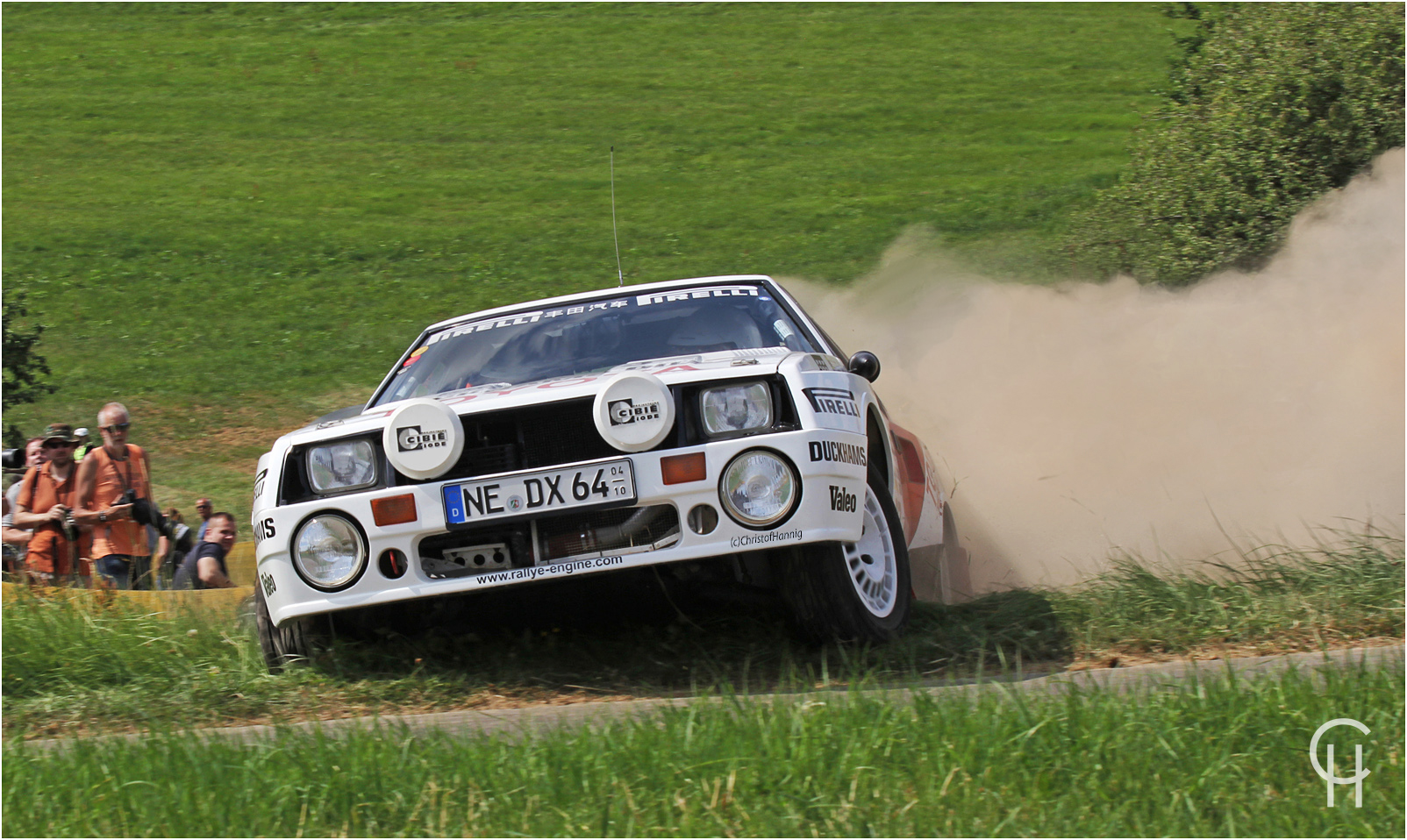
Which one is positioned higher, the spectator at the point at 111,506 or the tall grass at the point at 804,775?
A: the spectator at the point at 111,506

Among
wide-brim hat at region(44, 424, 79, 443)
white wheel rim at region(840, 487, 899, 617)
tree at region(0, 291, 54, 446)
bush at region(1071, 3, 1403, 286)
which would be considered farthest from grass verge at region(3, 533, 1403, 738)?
bush at region(1071, 3, 1403, 286)

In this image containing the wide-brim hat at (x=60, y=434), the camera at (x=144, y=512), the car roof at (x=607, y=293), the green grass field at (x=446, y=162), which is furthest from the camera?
the green grass field at (x=446, y=162)

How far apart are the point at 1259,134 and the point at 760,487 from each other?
11733 mm

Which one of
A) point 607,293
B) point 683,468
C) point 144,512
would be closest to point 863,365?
point 607,293

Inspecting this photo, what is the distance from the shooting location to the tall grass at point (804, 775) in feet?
9.60

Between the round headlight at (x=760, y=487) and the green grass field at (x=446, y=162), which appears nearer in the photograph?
the round headlight at (x=760, y=487)

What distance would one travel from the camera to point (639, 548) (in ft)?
13.4

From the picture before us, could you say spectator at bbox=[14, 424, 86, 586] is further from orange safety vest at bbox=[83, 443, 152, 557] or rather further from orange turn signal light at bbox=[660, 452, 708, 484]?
orange turn signal light at bbox=[660, 452, 708, 484]

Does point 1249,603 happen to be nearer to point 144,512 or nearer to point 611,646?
point 611,646

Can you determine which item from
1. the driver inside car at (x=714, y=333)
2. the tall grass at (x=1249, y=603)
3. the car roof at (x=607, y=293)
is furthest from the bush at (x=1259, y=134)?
the driver inside car at (x=714, y=333)

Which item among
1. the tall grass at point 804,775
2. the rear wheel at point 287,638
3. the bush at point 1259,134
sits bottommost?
the tall grass at point 804,775

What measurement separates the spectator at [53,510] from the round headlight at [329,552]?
326 centimetres

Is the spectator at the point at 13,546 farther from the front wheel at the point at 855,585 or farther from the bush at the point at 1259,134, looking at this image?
the bush at the point at 1259,134

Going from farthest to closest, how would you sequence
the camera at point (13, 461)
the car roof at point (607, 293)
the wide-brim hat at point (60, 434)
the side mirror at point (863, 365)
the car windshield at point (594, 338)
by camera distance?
the camera at point (13, 461)
the wide-brim hat at point (60, 434)
the car roof at point (607, 293)
the side mirror at point (863, 365)
the car windshield at point (594, 338)
